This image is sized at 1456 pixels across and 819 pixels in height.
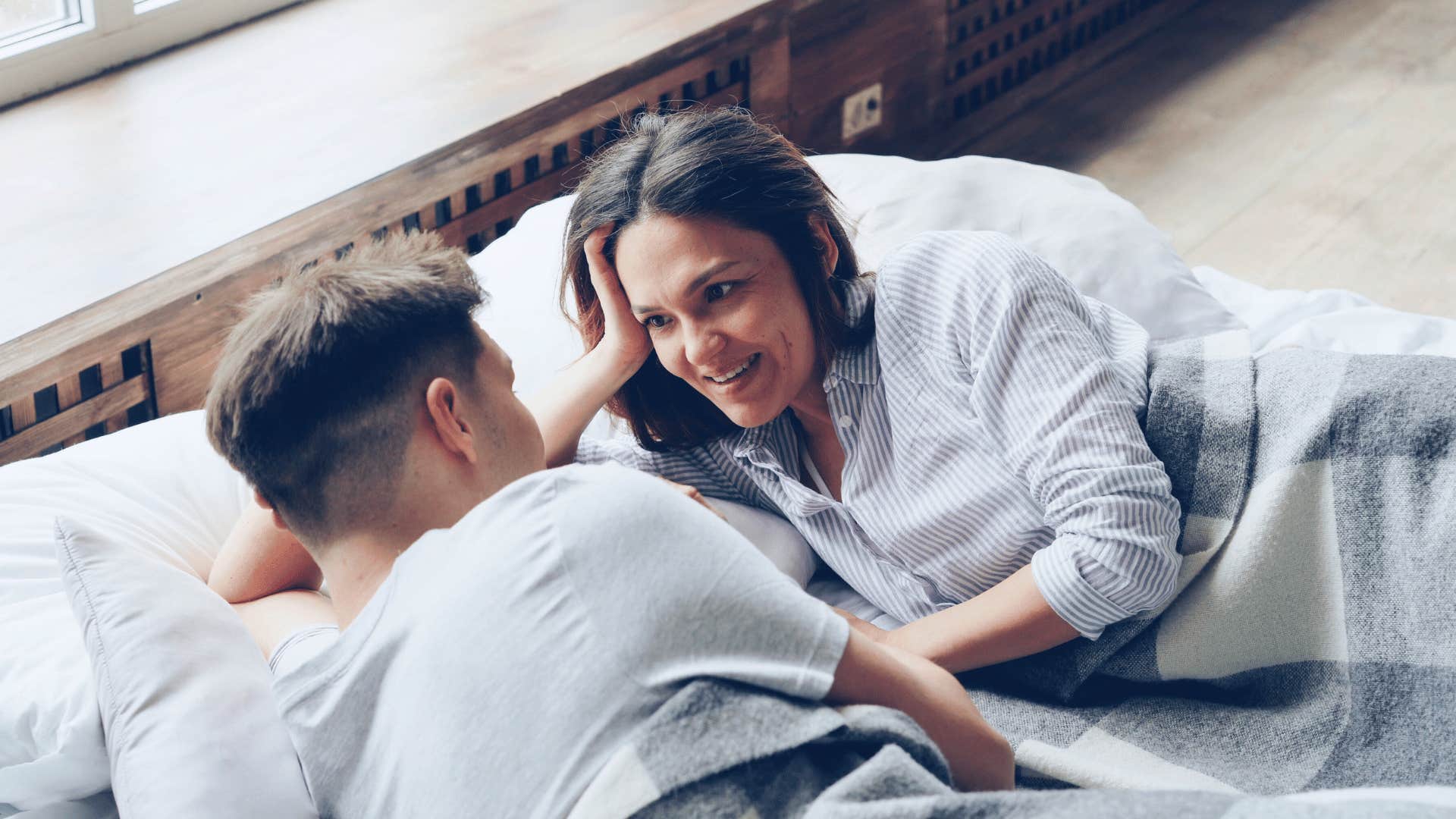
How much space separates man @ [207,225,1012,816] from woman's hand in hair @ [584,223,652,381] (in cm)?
25

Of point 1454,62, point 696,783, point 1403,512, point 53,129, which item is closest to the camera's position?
point 696,783

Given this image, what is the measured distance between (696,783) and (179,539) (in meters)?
0.77

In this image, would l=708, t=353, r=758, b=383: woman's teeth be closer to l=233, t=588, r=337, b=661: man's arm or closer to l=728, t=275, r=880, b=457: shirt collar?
l=728, t=275, r=880, b=457: shirt collar

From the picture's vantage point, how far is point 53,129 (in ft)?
6.29

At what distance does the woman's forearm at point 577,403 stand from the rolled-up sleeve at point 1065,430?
0.37 meters

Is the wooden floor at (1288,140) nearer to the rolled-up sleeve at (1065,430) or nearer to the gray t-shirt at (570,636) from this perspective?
the rolled-up sleeve at (1065,430)

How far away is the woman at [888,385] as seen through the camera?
47.9 inches

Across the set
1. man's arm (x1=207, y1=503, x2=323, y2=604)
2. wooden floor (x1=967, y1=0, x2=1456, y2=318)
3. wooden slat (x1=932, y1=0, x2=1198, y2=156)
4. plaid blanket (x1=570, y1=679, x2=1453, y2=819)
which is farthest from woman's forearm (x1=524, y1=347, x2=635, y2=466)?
wooden slat (x1=932, y1=0, x2=1198, y2=156)

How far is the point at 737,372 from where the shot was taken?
1330mm

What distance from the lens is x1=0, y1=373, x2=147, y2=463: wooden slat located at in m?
1.51

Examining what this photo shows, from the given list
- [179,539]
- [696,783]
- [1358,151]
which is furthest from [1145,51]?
[696,783]

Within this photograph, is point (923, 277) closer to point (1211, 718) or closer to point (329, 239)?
point (1211, 718)

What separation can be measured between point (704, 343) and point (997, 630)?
393mm

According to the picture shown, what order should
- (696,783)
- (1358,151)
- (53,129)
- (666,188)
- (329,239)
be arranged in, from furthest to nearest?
(1358,151)
(53,129)
(329,239)
(666,188)
(696,783)
